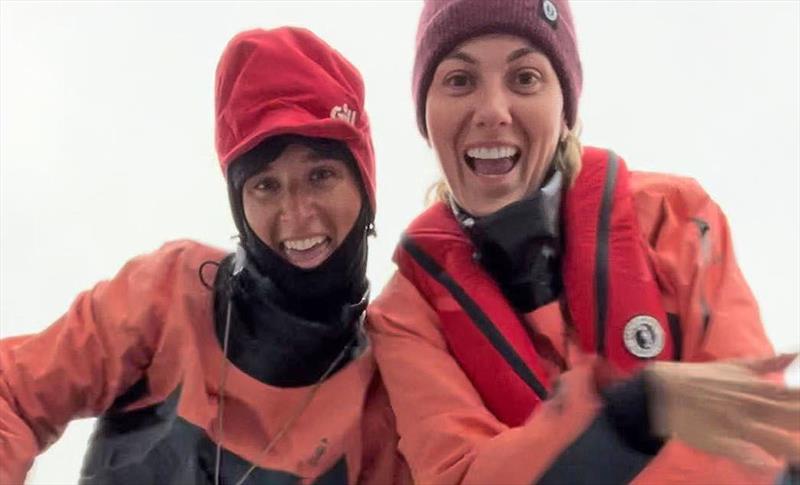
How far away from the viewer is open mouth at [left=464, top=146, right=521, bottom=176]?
3.39ft

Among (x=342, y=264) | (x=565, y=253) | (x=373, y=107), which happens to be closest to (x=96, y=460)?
(x=342, y=264)

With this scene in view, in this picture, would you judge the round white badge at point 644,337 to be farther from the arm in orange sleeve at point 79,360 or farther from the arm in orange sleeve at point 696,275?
the arm in orange sleeve at point 79,360

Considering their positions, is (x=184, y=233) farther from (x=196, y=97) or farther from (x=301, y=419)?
(x=301, y=419)

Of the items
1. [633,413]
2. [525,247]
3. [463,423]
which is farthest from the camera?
[525,247]

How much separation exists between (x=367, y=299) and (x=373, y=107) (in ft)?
3.99

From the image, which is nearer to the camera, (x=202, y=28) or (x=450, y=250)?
(x=450, y=250)

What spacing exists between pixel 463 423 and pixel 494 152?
0.28 meters

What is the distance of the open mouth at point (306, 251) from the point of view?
1066mm

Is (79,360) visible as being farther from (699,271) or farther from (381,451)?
(699,271)

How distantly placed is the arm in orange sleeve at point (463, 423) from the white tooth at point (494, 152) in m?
0.16

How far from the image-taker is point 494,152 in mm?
1032

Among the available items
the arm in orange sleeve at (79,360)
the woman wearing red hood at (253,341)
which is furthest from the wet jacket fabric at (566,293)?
the arm in orange sleeve at (79,360)

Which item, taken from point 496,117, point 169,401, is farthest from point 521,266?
point 169,401

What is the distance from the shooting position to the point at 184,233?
6.98ft
